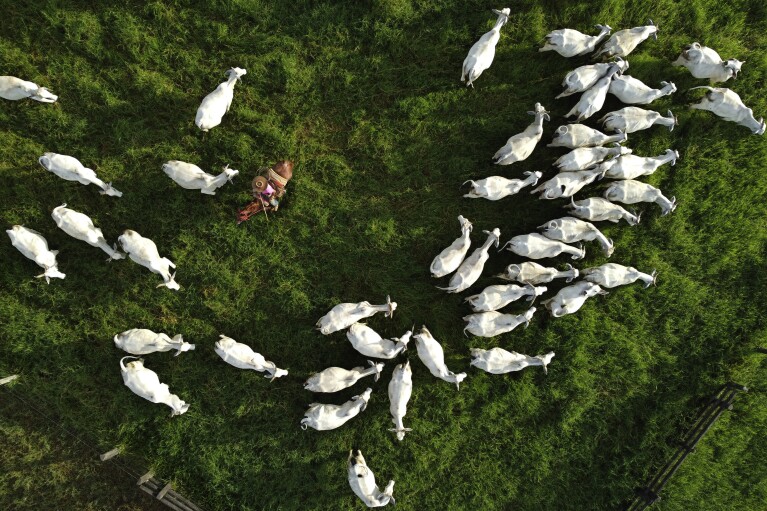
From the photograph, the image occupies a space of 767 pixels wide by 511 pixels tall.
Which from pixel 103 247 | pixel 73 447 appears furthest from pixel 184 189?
pixel 73 447

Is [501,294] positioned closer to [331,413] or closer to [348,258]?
[348,258]

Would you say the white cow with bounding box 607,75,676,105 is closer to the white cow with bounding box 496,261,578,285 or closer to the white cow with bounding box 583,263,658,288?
the white cow with bounding box 583,263,658,288

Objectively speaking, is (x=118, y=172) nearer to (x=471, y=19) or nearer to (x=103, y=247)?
(x=103, y=247)

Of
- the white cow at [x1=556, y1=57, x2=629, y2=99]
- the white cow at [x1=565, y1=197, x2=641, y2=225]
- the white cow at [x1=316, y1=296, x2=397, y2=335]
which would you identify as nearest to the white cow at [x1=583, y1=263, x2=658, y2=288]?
the white cow at [x1=565, y1=197, x2=641, y2=225]

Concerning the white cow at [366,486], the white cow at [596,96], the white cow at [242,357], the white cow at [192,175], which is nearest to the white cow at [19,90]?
the white cow at [192,175]

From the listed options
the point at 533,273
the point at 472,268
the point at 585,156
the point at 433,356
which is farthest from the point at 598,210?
the point at 433,356
